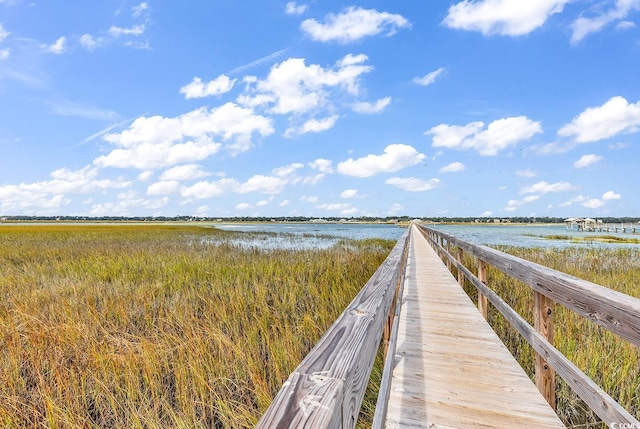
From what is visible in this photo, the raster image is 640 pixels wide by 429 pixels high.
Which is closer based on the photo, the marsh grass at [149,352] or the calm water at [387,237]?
the marsh grass at [149,352]

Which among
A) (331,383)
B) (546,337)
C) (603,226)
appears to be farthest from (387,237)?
(603,226)

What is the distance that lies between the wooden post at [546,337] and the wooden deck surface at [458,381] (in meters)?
0.10

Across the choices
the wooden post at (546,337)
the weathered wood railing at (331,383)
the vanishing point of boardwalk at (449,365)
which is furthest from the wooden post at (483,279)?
the weathered wood railing at (331,383)

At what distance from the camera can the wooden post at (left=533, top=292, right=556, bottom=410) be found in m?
2.25

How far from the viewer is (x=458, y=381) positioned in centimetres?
264

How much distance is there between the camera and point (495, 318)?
15.4 ft

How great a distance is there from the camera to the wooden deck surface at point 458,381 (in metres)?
2.16

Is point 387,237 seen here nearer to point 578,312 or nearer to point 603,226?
point 578,312

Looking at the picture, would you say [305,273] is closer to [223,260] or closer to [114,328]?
[223,260]

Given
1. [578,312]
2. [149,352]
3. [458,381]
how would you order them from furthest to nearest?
1. [149,352]
2. [458,381]
3. [578,312]

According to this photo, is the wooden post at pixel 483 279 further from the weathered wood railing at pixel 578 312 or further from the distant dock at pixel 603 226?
the distant dock at pixel 603 226

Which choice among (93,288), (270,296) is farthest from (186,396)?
(93,288)

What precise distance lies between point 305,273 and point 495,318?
5.15 m

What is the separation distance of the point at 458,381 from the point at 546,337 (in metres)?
0.79
